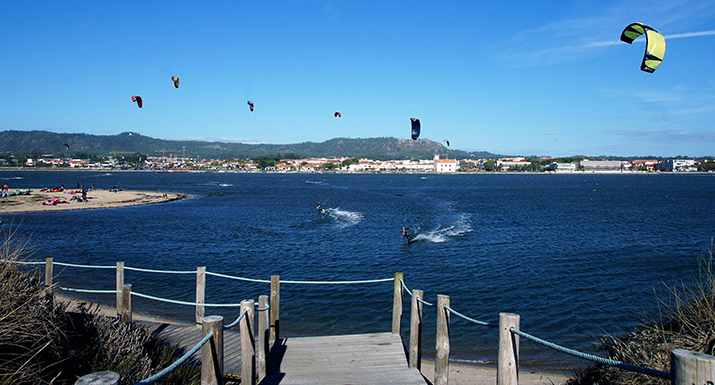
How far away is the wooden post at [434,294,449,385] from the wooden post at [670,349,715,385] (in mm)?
3068

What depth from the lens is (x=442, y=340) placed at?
18.7 feet

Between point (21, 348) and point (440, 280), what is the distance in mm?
14054

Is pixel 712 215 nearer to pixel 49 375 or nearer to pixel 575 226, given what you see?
pixel 575 226

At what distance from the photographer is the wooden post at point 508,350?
170 inches

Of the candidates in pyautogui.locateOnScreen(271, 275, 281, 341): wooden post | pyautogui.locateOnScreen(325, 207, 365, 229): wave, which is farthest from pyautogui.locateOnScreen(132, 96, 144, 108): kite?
pyautogui.locateOnScreen(271, 275, 281, 341): wooden post

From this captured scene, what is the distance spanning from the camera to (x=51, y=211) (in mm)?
38562

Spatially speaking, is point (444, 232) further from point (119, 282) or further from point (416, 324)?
point (416, 324)

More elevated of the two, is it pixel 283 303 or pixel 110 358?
pixel 110 358

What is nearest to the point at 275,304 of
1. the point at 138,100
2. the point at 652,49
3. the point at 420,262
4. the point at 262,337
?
the point at 262,337

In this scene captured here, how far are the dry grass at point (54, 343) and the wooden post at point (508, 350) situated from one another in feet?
11.9

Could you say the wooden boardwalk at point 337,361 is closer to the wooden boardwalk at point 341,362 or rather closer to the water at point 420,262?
the wooden boardwalk at point 341,362

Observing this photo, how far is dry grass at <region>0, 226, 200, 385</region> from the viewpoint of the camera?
385 cm

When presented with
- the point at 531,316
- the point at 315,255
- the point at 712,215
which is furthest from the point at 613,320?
the point at 712,215

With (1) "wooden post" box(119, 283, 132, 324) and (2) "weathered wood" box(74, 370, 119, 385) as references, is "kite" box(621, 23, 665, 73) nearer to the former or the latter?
(2) "weathered wood" box(74, 370, 119, 385)
